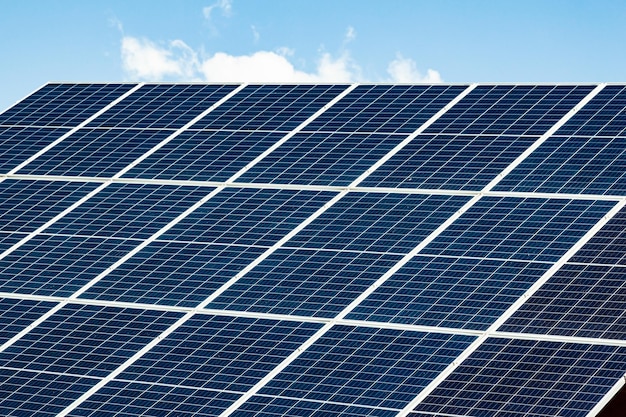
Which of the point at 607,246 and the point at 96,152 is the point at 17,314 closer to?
the point at 96,152

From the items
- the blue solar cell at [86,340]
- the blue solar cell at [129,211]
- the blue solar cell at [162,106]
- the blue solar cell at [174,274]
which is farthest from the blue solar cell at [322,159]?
the blue solar cell at [86,340]

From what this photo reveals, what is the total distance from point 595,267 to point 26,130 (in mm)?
20250

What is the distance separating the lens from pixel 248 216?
131 feet

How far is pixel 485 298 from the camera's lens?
1366 inches

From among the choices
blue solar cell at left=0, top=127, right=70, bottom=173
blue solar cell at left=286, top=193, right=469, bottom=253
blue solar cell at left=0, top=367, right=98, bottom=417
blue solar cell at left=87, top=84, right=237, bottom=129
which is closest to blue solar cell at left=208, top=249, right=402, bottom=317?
blue solar cell at left=286, top=193, right=469, bottom=253

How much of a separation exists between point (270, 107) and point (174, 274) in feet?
30.2

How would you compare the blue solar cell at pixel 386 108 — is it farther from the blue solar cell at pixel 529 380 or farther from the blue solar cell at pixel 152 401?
the blue solar cell at pixel 152 401

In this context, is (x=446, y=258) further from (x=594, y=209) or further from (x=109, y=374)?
(x=109, y=374)

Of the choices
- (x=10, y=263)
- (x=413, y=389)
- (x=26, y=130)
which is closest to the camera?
(x=413, y=389)

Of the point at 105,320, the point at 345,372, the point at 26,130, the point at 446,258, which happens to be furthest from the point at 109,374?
the point at 26,130

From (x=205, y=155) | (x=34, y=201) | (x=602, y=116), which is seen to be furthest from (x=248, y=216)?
(x=602, y=116)

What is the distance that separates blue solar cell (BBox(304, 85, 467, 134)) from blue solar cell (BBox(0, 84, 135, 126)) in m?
8.12

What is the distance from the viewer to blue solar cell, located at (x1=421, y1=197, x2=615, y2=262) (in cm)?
3619

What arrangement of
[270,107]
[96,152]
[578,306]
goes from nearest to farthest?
[578,306] → [96,152] → [270,107]
